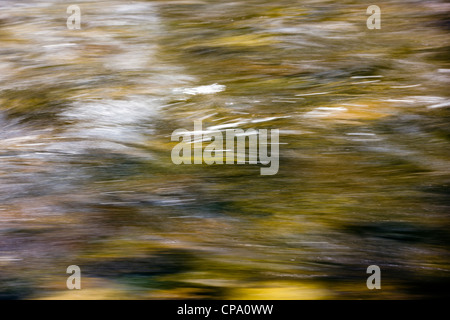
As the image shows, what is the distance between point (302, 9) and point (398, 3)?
2.49 feet

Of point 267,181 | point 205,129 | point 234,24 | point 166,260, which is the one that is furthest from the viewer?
point 234,24

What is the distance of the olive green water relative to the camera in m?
2.34

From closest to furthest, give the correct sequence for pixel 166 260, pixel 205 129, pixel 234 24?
pixel 166 260, pixel 205 129, pixel 234 24

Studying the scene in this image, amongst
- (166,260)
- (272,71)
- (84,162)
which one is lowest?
(166,260)

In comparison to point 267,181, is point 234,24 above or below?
above

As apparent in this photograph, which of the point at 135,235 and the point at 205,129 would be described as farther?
the point at 205,129

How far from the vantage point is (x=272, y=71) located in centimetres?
461

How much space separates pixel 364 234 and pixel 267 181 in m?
0.60

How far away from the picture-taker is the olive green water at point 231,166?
234cm

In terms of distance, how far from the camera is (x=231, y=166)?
3232 mm

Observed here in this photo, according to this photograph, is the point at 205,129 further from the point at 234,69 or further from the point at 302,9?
the point at 302,9

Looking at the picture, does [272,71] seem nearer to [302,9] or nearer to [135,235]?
[302,9]

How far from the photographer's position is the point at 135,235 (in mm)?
2578

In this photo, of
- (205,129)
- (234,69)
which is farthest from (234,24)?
(205,129)
